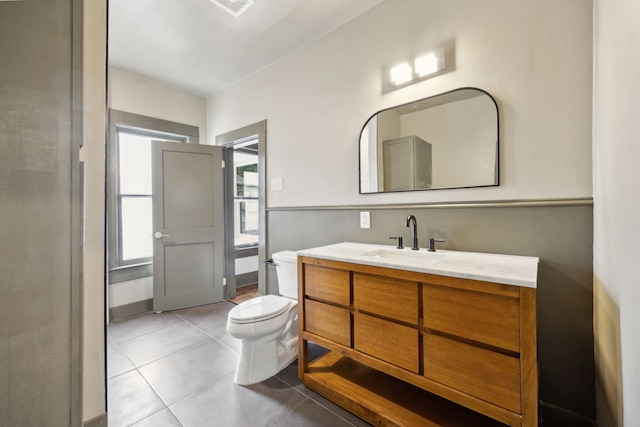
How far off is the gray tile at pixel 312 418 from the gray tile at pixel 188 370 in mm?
634

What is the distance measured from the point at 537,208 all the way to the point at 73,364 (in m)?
2.00

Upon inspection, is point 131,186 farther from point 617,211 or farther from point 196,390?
point 617,211

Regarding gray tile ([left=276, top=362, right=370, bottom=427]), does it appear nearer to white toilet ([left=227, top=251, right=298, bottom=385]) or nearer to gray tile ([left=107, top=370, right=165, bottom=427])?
white toilet ([left=227, top=251, right=298, bottom=385])

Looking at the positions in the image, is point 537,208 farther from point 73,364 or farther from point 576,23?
point 73,364

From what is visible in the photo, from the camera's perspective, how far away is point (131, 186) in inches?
122

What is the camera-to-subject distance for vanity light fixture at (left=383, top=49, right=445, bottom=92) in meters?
1.76

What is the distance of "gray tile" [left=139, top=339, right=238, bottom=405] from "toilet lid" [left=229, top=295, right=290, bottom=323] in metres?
0.46

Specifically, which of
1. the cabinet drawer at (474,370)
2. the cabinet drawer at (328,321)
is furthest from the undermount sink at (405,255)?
the cabinet drawer at (474,370)

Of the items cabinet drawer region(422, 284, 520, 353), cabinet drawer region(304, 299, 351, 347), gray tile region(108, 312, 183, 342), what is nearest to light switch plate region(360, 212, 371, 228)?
cabinet drawer region(304, 299, 351, 347)

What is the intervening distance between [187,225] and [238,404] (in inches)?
86.0

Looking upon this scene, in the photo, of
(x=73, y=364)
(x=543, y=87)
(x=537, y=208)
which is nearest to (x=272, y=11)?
(x=543, y=87)

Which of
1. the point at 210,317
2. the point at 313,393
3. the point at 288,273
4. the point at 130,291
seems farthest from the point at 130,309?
the point at 313,393

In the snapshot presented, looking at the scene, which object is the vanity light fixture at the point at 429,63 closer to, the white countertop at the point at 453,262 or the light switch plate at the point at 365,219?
the light switch plate at the point at 365,219

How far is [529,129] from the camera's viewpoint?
1481mm
